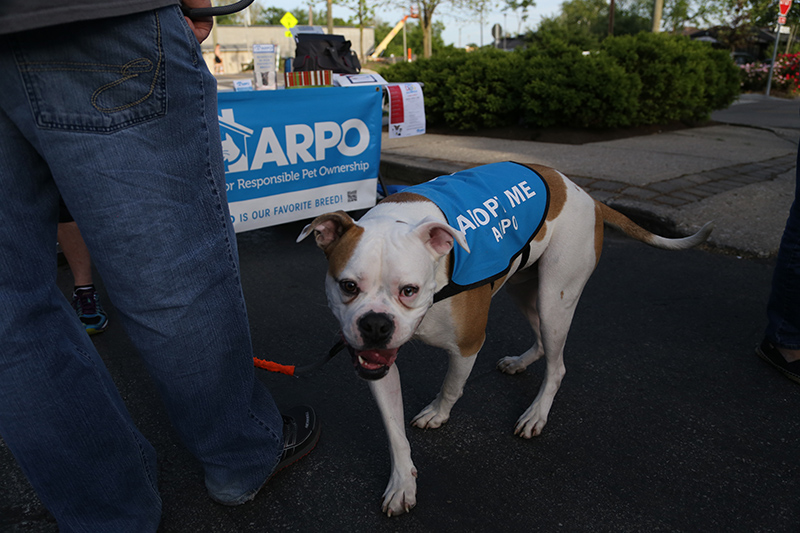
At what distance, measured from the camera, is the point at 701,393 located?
8.30ft

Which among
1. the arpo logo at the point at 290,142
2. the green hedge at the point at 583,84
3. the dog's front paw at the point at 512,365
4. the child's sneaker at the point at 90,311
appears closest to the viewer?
the dog's front paw at the point at 512,365

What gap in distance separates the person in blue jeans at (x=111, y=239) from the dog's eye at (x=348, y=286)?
31 cm

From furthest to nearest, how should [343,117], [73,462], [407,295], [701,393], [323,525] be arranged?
1. [343,117]
2. [701,393]
3. [323,525]
4. [407,295]
5. [73,462]

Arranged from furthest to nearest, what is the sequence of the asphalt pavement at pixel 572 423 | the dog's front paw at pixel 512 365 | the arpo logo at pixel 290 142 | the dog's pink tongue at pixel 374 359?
the arpo logo at pixel 290 142
the dog's front paw at pixel 512 365
the asphalt pavement at pixel 572 423
the dog's pink tongue at pixel 374 359

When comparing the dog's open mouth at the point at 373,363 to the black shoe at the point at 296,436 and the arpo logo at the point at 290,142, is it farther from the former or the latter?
the arpo logo at the point at 290,142

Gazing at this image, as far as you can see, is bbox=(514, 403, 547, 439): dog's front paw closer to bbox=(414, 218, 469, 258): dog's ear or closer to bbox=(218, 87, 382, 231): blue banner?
bbox=(414, 218, 469, 258): dog's ear

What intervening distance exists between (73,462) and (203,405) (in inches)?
13.7

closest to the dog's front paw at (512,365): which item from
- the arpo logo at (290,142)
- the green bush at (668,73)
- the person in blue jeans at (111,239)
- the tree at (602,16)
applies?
the person in blue jeans at (111,239)

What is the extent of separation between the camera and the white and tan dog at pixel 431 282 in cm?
171

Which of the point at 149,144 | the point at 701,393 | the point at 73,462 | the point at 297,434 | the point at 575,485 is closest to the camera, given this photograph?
the point at 149,144

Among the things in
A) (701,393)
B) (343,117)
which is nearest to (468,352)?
(701,393)

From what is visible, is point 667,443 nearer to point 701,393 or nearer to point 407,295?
point 701,393

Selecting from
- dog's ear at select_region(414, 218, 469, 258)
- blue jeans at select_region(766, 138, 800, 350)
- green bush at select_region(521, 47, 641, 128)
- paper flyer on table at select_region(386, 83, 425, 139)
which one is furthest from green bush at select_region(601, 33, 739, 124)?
dog's ear at select_region(414, 218, 469, 258)

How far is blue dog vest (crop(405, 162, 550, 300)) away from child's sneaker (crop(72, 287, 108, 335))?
2108 millimetres
